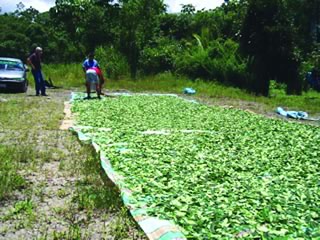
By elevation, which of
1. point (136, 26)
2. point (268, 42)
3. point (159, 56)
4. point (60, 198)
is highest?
point (136, 26)

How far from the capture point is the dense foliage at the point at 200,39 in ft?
53.2

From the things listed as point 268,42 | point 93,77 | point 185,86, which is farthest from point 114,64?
point 93,77

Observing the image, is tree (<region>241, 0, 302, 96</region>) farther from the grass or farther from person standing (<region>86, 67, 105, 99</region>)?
person standing (<region>86, 67, 105, 99</region>)

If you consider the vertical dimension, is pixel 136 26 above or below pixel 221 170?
above

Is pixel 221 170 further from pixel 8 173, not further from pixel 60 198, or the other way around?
pixel 8 173

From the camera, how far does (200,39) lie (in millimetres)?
21547

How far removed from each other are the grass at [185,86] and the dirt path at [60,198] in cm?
766

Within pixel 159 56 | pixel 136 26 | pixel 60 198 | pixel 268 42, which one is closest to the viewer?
pixel 60 198

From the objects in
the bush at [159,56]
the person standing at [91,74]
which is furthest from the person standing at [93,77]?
the bush at [159,56]

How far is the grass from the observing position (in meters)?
13.7

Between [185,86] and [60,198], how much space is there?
46.7ft

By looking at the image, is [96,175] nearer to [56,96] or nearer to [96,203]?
[96,203]

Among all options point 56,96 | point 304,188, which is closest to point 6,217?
point 304,188

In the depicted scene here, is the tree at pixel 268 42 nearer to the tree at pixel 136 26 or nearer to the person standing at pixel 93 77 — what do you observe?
the tree at pixel 136 26
